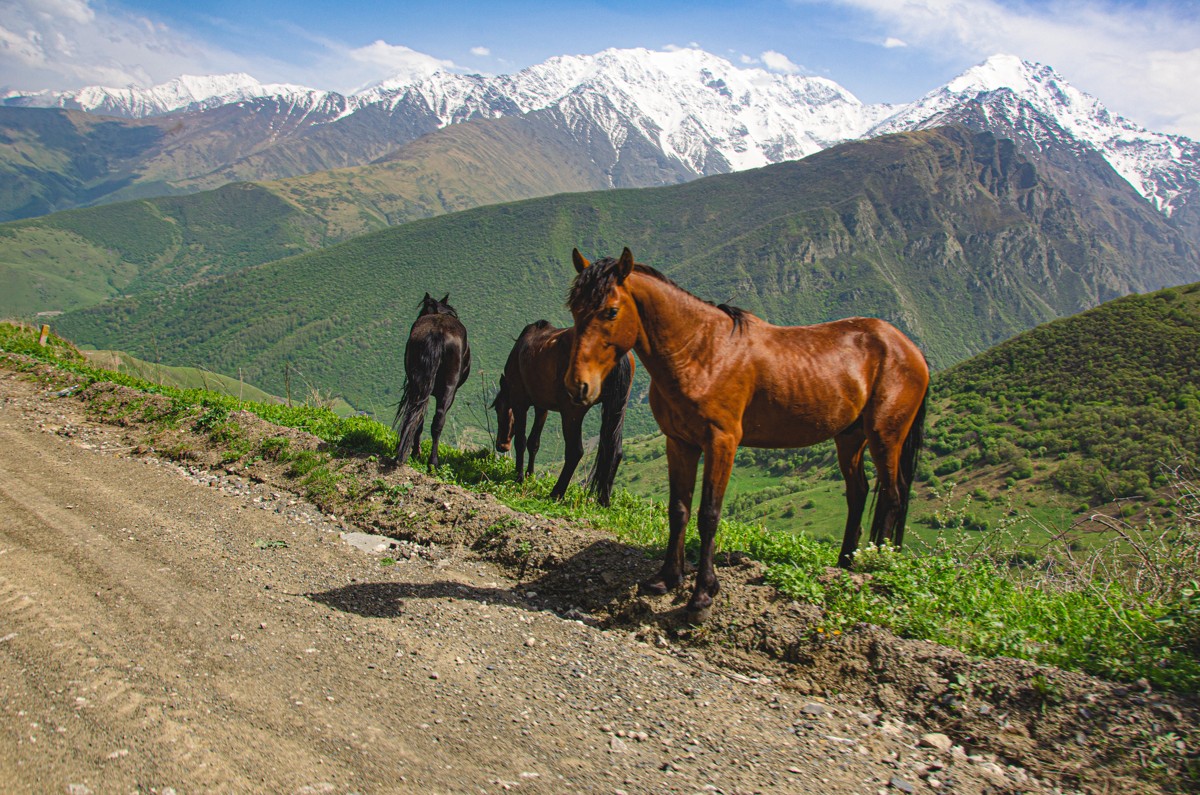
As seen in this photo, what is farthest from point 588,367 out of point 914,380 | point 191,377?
point 191,377

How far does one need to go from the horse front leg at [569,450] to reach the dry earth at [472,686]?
196 centimetres

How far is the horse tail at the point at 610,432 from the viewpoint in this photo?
9.22 m

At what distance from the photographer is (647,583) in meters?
5.95

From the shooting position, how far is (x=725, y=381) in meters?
5.91

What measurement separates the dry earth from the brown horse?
0.94m

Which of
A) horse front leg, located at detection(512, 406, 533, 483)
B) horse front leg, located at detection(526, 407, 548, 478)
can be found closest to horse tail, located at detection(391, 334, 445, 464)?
horse front leg, located at detection(512, 406, 533, 483)

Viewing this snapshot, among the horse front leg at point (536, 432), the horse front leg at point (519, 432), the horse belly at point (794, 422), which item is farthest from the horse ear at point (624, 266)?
the horse front leg at point (536, 432)

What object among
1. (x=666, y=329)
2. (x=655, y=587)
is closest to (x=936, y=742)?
(x=655, y=587)

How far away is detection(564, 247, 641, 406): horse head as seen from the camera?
547 cm

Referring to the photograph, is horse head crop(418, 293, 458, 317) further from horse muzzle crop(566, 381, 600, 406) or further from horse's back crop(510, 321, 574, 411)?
horse muzzle crop(566, 381, 600, 406)

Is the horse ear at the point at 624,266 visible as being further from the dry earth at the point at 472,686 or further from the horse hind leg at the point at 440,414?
the horse hind leg at the point at 440,414

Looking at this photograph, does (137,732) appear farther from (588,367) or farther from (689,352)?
(689,352)

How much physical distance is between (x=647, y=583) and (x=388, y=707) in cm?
238

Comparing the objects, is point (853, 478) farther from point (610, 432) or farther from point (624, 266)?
point (610, 432)
